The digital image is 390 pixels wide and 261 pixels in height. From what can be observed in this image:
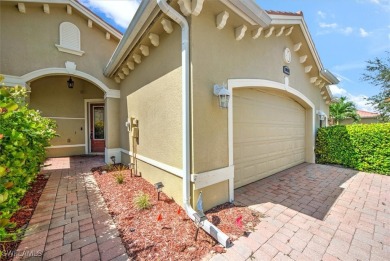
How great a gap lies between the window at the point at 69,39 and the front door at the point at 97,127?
12.2ft

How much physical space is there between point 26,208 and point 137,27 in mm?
4365

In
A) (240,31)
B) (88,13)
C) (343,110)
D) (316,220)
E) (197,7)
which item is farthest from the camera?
(343,110)

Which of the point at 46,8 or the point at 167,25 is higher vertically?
the point at 46,8

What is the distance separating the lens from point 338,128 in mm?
7723

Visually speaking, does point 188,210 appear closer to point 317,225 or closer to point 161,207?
point 161,207

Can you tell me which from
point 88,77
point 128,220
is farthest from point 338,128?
point 88,77

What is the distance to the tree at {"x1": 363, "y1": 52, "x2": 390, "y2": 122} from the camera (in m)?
11.1

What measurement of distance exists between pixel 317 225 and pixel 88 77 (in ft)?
27.2

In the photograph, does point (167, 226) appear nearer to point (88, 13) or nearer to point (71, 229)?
point (71, 229)

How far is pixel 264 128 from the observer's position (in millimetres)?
5434

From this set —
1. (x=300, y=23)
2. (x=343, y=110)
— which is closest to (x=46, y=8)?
(x=300, y=23)

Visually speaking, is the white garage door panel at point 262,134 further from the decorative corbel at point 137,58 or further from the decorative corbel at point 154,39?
the decorative corbel at point 137,58

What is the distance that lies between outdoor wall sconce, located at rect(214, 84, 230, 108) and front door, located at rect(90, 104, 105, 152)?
8.50m

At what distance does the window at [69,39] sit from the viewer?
252 inches
